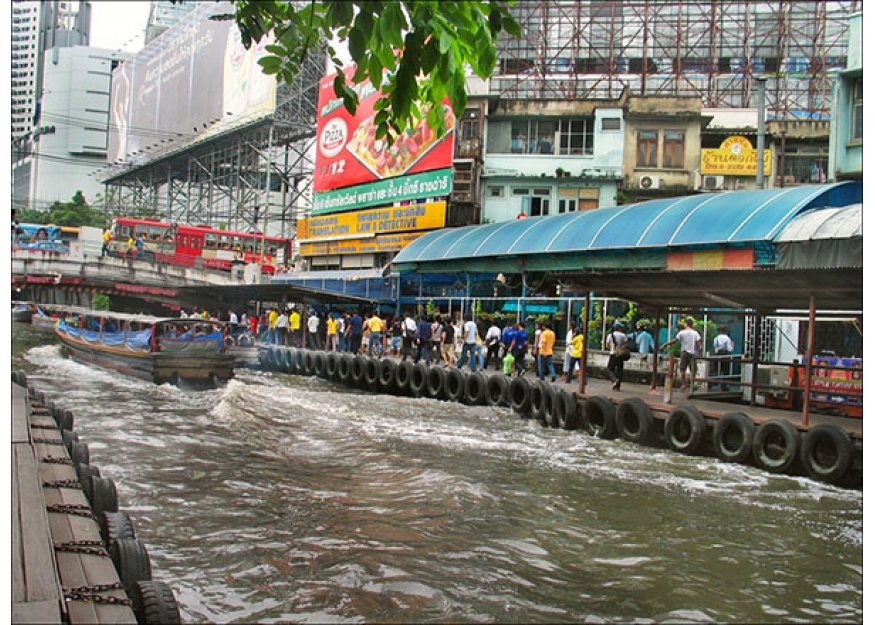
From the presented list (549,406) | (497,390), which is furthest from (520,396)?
(549,406)

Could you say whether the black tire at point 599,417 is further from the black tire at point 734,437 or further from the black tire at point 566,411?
the black tire at point 734,437

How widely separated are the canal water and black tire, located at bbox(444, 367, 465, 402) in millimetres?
4543

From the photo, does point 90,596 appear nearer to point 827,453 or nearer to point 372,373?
point 827,453

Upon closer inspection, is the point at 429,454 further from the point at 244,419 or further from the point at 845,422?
the point at 845,422

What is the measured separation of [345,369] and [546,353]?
7350 millimetres

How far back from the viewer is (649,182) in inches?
1227

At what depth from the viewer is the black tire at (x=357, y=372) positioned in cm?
2277

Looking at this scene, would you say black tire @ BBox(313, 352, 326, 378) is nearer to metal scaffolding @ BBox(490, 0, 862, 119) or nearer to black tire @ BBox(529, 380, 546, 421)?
black tire @ BBox(529, 380, 546, 421)

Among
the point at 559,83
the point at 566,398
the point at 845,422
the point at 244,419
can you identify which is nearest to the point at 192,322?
the point at 244,419

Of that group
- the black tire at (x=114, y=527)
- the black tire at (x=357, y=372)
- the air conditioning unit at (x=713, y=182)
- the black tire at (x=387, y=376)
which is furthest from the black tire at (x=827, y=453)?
the air conditioning unit at (x=713, y=182)

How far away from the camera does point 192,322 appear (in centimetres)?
2102

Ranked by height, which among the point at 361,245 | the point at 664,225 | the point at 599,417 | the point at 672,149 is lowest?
the point at 599,417

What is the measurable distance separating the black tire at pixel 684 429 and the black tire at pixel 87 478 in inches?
360

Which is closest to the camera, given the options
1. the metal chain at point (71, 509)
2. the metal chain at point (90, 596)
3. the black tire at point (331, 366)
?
the metal chain at point (90, 596)
